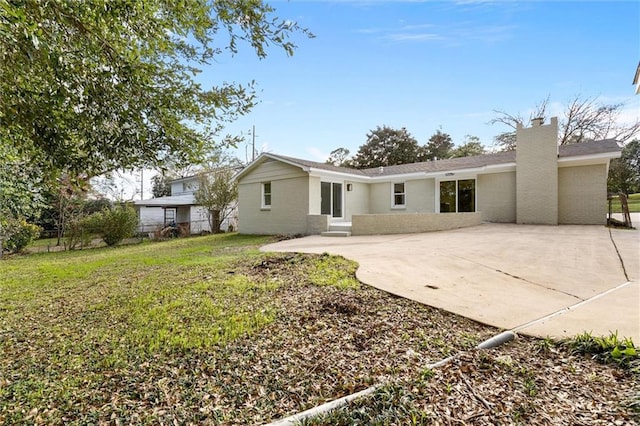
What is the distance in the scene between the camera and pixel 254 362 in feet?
8.90

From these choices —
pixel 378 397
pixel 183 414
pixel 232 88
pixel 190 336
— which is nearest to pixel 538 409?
pixel 378 397

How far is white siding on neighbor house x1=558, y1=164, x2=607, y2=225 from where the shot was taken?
40.5 ft

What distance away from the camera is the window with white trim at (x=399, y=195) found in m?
16.9

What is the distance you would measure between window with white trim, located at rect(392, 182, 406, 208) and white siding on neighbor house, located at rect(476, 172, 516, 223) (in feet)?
11.8

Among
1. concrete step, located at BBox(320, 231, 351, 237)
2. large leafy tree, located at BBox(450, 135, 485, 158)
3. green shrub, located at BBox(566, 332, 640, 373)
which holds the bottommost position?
green shrub, located at BBox(566, 332, 640, 373)

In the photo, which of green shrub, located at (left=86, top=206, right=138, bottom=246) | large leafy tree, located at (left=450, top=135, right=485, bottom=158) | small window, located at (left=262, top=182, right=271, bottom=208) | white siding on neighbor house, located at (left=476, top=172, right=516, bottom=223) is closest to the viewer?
white siding on neighbor house, located at (left=476, top=172, right=516, bottom=223)

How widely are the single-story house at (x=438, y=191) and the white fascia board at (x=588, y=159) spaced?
32 mm

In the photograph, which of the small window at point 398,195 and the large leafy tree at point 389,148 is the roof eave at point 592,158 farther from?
the large leafy tree at point 389,148

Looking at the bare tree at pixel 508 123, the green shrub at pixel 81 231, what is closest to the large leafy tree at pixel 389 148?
the bare tree at pixel 508 123

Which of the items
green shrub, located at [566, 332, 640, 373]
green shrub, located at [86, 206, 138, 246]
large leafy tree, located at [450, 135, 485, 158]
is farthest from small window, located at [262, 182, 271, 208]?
large leafy tree, located at [450, 135, 485, 158]

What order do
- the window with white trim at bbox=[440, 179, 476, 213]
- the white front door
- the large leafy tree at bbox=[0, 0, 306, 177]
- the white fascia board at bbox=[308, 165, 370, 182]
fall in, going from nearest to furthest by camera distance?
1. the large leafy tree at bbox=[0, 0, 306, 177]
2. the white fascia board at bbox=[308, 165, 370, 182]
3. the white front door
4. the window with white trim at bbox=[440, 179, 476, 213]

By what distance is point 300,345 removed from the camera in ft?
9.78

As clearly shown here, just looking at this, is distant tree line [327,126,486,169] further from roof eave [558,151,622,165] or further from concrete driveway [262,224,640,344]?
concrete driveway [262,224,640,344]

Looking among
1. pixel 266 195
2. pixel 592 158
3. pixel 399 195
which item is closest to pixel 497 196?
pixel 592 158
